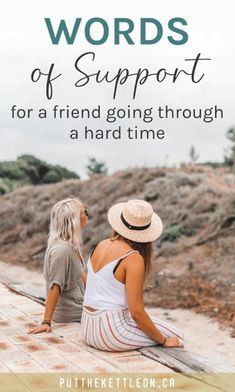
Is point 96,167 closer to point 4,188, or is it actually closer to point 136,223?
point 4,188

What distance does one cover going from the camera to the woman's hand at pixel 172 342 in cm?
395

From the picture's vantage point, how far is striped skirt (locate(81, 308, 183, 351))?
3.85 metres

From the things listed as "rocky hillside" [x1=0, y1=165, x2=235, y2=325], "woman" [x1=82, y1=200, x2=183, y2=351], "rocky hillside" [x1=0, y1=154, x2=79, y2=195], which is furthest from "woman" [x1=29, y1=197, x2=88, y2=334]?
"rocky hillside" [x1=0, y1=154, x2=79, y2=195]

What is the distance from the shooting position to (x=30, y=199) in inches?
872

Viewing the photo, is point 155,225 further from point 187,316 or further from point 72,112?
point 187,316

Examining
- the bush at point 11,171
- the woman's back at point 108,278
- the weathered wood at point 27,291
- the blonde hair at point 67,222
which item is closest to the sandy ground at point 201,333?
the weathered wood at point 27,291

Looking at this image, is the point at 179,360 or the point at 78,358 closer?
the point at 179,360

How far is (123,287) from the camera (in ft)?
12.5

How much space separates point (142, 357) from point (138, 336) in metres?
0.15

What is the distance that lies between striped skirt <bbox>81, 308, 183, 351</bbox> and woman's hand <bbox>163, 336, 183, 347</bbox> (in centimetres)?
8

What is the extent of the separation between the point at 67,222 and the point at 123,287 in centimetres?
85

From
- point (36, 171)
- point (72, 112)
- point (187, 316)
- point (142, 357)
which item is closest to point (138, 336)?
point (142, 357)

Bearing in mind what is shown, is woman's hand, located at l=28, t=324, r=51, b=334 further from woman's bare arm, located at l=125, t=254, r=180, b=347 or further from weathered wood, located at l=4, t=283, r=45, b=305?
weathered wood, located at l=4, t=283, r=45, b=305

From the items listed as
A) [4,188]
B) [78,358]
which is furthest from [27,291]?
[4,188]
